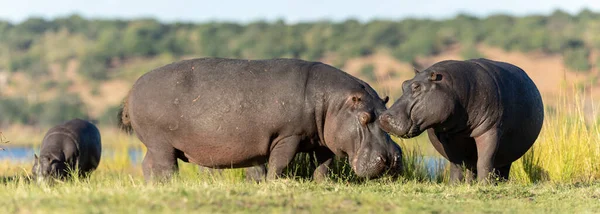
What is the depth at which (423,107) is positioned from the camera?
8.30m

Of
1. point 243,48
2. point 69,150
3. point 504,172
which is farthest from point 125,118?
point 243,48

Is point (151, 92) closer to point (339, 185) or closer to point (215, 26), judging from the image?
point (339, 185)

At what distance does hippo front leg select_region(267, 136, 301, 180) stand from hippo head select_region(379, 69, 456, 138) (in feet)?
2.54

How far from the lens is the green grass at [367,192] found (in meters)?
5.94

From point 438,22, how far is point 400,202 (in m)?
61.9

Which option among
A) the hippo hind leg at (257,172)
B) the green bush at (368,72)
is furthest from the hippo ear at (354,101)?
the green bush at (368,72)

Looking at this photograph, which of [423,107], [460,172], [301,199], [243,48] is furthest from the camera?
[243,48]

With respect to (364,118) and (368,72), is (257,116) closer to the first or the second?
(364,118)

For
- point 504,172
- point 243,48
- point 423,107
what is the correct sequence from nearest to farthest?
point 423,107 < point 504,172 < point 243,48

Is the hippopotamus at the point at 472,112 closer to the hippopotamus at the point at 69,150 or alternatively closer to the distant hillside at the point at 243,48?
the hippopotamus at the point at 69,150

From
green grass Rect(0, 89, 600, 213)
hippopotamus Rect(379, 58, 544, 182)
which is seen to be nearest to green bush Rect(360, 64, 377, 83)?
green grass Rect(0, 89, 600, 213)

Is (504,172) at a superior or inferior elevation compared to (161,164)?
inferior

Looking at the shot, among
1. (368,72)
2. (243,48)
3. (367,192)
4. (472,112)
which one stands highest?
(243,48)

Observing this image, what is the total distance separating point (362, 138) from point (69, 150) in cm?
576
